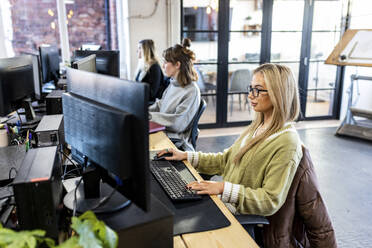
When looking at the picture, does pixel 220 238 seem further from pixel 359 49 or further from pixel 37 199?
pixel 359 49

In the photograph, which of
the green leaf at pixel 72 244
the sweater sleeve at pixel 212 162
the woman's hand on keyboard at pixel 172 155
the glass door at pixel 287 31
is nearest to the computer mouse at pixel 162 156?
the woman's hand on keyboard at pixel 172 155

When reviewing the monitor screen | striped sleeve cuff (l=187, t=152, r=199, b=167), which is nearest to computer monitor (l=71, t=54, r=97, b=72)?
the monitor screen

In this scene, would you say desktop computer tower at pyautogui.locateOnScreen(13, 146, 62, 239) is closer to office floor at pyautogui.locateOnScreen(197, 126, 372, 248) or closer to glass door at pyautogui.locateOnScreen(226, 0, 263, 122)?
office floor at pyautogui.locateOnScreen(197, 126, 372, 248)

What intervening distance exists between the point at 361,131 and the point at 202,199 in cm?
391

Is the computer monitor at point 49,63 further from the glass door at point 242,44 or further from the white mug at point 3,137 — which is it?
the glass door at point 242,44

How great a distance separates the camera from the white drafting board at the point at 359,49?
14.3 ft

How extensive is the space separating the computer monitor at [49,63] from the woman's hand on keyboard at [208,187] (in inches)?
96.6

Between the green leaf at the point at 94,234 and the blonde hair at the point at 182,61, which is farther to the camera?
the blonde hair at the point at 182,61

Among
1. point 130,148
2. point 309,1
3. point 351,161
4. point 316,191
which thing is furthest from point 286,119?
point 309,1

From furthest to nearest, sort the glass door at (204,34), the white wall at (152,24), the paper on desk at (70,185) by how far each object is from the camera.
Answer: the glass door at (204,34) < the white wall at (152,24) < the paper on desk at (70,185)

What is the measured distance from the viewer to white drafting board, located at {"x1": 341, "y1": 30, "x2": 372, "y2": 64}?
14.3 feet

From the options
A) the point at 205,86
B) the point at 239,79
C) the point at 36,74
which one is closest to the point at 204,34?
the point at 205,86

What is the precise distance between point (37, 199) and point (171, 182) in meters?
0.66

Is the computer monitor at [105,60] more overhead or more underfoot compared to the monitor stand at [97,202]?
more overhead
